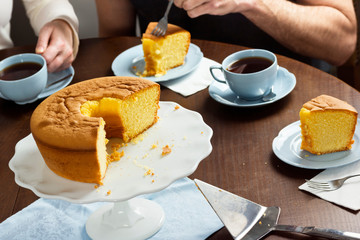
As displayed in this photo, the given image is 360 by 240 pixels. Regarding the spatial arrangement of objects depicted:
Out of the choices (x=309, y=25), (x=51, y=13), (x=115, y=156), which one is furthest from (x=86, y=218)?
(x=309, y=25)

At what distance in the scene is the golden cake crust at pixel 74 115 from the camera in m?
0.89

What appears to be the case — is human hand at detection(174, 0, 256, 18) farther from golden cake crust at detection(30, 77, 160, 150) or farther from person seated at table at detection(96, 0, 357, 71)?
golden cake crust at detection(30, 77, 160, 150)

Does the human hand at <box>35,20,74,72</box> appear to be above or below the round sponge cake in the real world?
below

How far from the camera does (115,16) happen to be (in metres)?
2.29

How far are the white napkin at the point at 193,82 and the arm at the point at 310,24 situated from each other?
0.38m

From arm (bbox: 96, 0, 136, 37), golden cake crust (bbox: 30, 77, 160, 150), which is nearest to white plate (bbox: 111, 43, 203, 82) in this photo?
golden cake crust (bbox: 30, 77, 160, 150)

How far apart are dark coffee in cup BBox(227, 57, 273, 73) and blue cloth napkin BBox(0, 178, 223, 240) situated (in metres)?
0.46

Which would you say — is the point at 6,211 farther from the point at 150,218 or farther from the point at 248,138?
the point at 248,138

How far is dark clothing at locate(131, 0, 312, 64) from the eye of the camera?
212 centimetres

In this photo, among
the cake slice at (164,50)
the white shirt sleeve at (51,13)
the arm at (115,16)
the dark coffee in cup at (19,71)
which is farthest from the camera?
the arm at (115,16)

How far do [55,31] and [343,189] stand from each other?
1.34 m

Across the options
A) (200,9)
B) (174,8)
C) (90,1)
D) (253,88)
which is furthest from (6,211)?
(90,1)

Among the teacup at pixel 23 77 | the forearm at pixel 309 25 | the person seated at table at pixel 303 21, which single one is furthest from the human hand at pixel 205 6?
the teacup at pixel 23 77

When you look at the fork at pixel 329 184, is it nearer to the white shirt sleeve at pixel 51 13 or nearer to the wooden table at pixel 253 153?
the wooden table at pixel 253 153
